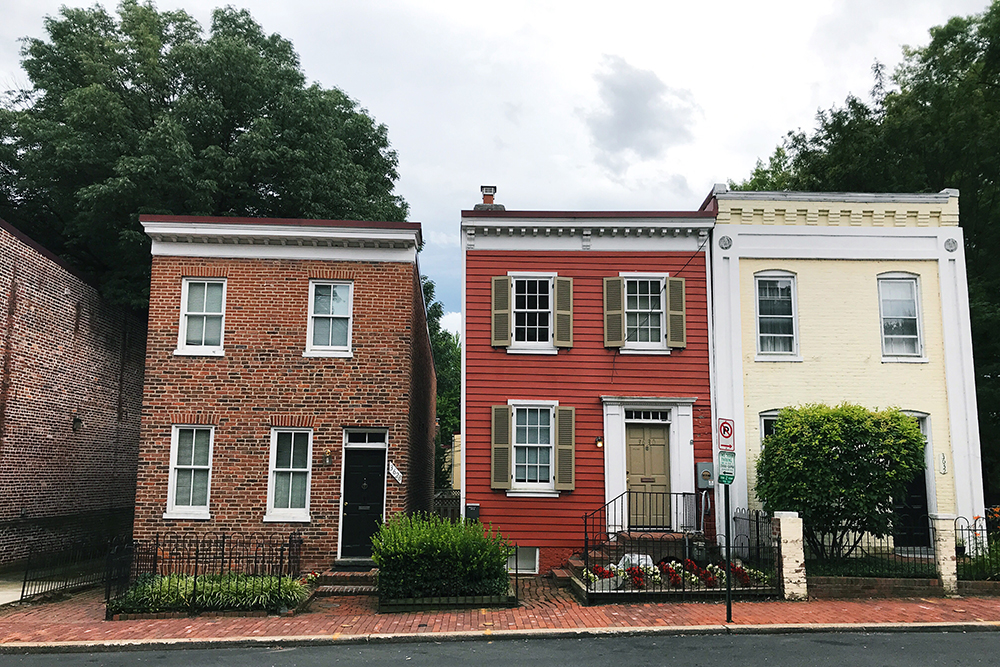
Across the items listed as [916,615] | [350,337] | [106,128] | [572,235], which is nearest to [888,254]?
[572,235]

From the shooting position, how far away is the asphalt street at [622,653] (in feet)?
29.9

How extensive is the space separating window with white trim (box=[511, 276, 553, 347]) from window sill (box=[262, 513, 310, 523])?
5.62 m

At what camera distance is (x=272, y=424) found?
15.3 meters

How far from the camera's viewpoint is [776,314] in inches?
638

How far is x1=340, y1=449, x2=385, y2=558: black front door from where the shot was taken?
15070 mm

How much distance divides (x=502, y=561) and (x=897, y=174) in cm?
1831

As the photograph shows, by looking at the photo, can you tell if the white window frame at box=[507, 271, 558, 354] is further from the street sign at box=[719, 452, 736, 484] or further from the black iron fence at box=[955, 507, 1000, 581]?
the black iron fence at box=[955, 507, 1000, 581]

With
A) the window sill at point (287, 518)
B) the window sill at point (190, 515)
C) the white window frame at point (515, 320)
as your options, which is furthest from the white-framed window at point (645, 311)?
the window sill at point (190, 515)

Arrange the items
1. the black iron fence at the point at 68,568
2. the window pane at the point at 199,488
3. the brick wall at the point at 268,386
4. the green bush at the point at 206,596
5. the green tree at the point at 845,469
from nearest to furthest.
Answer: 1. the green bush at the point at 206,596
2. the green tree at the point at 845,469
3. the black iron fence at the point at 68,568
4. the brick wall at the point at 268,386
5. the window pane at the point at 199,488

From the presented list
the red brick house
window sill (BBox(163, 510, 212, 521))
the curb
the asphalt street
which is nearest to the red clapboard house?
the red brick house

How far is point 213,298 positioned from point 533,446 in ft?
24.4

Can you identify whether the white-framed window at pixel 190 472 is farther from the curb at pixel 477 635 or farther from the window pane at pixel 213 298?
the curb at pixel 477 635

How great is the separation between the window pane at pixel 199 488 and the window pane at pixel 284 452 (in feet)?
4.81

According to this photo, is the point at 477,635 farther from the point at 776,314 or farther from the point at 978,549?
the point at 978,549
